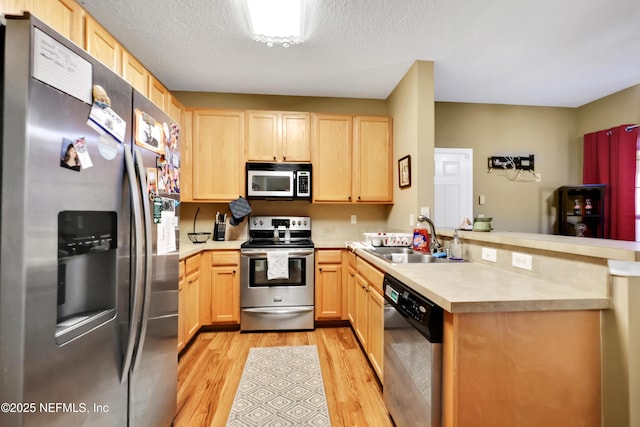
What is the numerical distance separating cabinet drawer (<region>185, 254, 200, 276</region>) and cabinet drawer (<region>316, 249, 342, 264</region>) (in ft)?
3.93

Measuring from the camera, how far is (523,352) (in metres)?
0.98

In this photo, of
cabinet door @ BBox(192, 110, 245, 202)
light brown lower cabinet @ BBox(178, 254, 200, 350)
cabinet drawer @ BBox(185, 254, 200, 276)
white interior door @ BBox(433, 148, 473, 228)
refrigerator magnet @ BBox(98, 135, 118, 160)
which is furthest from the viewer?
white interior door @ BBox(433, 148, 473, 228)

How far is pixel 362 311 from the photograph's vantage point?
2246mm

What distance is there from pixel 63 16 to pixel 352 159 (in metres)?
2.49

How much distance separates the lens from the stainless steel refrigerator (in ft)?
2.24

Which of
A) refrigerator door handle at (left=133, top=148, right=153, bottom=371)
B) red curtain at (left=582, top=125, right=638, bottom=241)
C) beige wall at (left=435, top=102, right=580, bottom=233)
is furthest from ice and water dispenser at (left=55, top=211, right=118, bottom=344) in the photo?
red curtain at (left=582, top=125, right=638, bottom=241)

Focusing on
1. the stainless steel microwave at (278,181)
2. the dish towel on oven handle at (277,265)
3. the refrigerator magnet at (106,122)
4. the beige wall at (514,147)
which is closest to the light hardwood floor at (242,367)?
the dish towel on oven handle at (277,265)

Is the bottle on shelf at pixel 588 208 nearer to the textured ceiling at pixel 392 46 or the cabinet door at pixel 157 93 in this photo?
the textured ceiling at pixel 392 46

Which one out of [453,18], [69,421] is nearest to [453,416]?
[69,421]

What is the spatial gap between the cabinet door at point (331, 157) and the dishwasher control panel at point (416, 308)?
1.72 metres

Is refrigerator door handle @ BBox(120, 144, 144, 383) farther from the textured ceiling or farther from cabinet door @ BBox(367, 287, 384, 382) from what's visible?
the textured ceiling

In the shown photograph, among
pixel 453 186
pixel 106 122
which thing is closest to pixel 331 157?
pixel 453 186

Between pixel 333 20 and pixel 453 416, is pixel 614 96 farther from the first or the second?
pixel 453 416

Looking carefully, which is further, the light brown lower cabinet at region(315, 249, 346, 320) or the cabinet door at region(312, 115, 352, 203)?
the cabinet door at region(312, 115, 352, 203)
